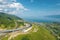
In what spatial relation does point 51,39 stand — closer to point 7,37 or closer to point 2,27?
point 7,37

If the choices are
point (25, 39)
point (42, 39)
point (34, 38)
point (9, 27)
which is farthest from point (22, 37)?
point (9, 27)

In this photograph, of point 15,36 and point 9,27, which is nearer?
point 15,36

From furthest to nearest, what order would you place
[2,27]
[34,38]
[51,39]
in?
[2,27]
[51,39]
[34,38]

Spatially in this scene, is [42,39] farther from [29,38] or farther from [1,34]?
[1,34]

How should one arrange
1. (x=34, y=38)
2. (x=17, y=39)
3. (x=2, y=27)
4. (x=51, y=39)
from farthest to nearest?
(x=2, y=27) → (x=51, y=39) → (x=34, y=38) → (x=17, y=39)

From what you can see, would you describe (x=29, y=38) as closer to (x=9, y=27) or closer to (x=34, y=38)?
(x=34, y=38)

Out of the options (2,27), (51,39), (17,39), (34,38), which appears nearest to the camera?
(17,39)

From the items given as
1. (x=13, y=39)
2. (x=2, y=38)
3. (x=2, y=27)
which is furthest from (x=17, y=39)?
(x=2, y=27)

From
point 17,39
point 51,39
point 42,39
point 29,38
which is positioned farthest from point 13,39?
point 51,39

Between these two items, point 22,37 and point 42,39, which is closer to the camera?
point 22,37
